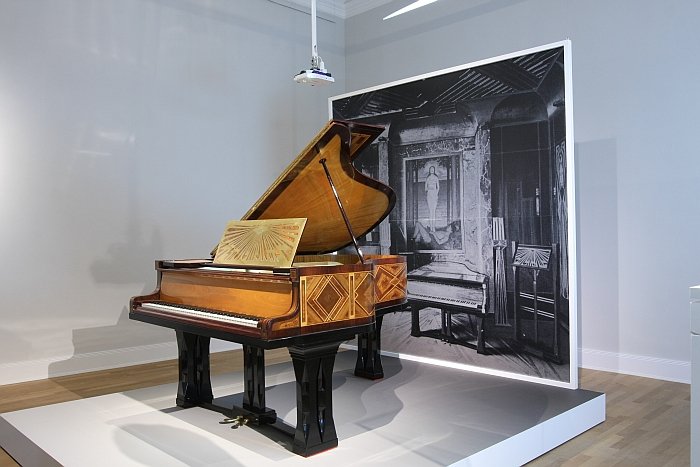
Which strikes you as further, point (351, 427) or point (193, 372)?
point (193, 372)

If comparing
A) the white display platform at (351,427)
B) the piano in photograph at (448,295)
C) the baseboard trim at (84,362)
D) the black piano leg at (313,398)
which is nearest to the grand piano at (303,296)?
the black piano leg at (313,398)

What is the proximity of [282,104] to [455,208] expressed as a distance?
2.69 m

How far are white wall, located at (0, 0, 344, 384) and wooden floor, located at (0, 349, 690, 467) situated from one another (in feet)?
1.31

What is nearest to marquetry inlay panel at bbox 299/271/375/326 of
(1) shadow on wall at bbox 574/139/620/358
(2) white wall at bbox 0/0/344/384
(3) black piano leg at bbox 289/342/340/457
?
(3) black piano leg at bbox 289/342/340/457

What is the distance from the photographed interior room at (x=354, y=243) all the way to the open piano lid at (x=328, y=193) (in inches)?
0.7

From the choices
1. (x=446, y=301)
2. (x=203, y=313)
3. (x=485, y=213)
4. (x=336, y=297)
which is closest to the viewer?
(x=336, y=297)

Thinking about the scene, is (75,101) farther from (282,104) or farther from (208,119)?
(282,104)

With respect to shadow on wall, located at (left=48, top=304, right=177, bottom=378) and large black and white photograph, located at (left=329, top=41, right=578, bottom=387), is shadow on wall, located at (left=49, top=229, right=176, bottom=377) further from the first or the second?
large black and white photograph, located at (left=329, top=41, right=578, bottom=387)

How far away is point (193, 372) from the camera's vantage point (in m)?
3.69

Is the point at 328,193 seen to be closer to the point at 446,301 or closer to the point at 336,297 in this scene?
the point at 336,297

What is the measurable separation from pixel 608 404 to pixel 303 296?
240 centimetres

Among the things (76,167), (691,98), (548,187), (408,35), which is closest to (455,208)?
(548,187)

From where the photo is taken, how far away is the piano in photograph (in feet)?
15.1

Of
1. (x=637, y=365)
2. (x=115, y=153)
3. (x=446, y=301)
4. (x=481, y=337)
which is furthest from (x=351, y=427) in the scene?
(x=115, y=153)
